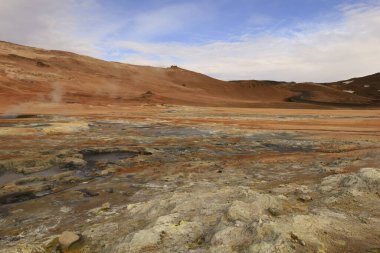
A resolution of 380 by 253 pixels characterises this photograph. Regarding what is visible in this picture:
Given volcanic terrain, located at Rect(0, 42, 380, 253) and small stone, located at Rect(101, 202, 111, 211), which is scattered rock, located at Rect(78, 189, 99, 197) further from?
small stone, located at Rect(101, 202, 111, 211)

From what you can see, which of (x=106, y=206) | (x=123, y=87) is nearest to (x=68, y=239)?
(x=106, y=206)

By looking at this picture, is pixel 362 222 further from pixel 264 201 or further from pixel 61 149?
pixel 61 149

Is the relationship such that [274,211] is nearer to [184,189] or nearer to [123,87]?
[184,189]

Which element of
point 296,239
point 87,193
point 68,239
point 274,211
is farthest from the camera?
point 87,193

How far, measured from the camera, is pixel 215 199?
20.2ft

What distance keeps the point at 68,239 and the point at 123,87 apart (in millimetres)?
40383

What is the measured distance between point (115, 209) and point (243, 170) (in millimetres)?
3718

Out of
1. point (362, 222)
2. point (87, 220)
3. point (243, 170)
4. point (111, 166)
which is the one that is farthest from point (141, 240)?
point (111, 166)

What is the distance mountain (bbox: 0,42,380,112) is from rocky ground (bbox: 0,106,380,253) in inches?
667

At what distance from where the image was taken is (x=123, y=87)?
4462 cm

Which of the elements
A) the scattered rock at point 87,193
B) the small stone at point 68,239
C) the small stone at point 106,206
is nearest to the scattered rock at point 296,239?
the small stone at point 68,239

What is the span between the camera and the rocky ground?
15.4 feet

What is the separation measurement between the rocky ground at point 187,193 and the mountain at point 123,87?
667 inches

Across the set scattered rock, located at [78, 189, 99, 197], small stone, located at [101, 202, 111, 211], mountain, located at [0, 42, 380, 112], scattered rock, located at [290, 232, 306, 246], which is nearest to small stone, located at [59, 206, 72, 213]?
small stone, located at [101, 202, 111, 211]
